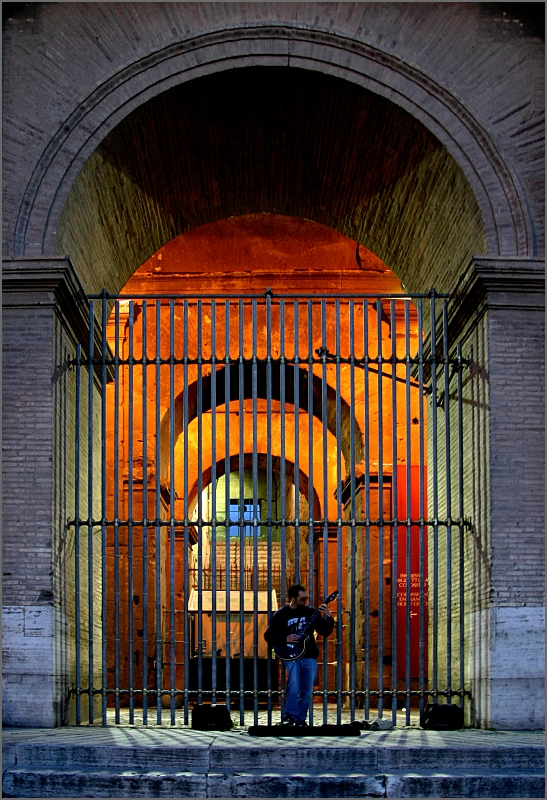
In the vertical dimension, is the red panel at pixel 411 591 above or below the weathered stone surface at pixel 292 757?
above

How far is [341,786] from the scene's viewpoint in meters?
8.80

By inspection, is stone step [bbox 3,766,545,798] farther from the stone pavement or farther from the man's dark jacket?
the man's dark jacket

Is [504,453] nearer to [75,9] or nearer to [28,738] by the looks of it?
[28,738]

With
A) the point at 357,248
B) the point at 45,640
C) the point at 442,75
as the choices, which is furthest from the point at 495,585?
the point at 357,248

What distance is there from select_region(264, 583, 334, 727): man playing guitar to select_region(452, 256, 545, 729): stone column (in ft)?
5.34

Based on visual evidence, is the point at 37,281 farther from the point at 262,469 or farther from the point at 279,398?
the point at 262,469

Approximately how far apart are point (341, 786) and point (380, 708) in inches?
117

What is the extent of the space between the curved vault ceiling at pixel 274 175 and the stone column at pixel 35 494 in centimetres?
71

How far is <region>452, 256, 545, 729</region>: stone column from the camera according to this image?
37.3 ft

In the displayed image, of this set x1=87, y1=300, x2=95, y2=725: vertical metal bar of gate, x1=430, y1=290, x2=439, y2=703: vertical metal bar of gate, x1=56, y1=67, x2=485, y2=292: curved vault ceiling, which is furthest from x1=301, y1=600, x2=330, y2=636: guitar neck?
x1=56, y1=67, x2=485, y2=292: curved vault ceiling

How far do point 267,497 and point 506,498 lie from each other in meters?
2.82

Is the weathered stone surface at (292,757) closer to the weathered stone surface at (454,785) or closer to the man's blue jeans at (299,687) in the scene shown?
the weathered stone surface at (454,785)

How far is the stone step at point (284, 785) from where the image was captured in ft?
28.9

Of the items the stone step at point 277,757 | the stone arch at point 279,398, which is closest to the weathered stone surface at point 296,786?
the stone step at point 277,757
